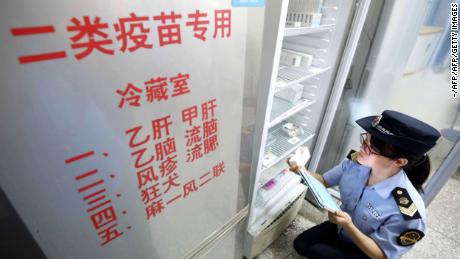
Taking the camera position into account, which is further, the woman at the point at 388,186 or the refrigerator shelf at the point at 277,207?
the refrigerator shelf at the point at 277,207

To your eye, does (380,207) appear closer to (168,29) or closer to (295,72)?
(295,72)

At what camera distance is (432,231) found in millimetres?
1771

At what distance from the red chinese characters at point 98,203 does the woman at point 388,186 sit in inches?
36.4

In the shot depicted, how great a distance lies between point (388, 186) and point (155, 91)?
105 centimetres

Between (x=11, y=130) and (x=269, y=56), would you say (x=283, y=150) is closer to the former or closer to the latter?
(x=269, y=56)

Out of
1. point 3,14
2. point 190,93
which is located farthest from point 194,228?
point 3,14

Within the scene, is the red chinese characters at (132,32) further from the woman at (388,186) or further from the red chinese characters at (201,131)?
the woman at (388,186)

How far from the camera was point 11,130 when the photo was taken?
1.22ft

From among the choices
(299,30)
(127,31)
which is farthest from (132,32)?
(299,30)

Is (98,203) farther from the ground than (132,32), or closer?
closer

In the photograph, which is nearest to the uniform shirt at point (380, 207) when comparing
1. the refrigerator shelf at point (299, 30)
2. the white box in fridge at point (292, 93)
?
the white box in fridge at point (292, 93)

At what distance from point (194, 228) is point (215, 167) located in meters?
0.26

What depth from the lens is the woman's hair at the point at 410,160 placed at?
0.89 metres

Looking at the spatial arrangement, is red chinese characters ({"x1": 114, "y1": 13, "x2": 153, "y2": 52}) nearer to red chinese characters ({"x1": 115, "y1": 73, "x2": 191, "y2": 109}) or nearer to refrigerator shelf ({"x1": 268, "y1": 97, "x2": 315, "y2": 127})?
red chinese characters ({"x1": 115, "y1": 73, "x2": 191, "y2": 109})
